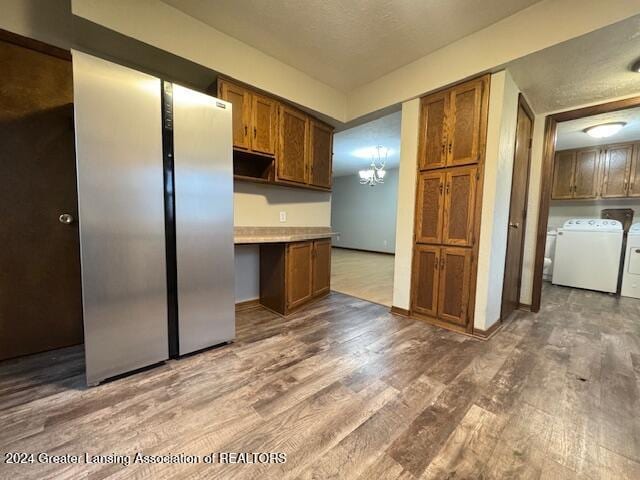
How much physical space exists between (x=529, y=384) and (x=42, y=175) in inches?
144

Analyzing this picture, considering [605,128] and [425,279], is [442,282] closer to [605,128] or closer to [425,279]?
[425,279]

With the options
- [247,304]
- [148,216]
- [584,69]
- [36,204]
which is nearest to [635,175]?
[584,69]

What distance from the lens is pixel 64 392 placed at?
4.89 ft

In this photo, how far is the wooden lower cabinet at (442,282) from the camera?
2.39 m

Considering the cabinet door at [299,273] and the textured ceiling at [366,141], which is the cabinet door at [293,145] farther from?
the textured ceiling at [366,141]

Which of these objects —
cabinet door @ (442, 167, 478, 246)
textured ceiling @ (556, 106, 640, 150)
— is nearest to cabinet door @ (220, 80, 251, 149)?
cabinet door @ (442, 167, 478, 246)

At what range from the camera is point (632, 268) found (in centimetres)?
361

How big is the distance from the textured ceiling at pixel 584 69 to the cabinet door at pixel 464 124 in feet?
0.98

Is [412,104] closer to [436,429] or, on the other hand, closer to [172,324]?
[436,429]

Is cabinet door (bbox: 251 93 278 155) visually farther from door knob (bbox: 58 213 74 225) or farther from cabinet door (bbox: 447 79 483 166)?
cabinet door (bbox: 447 79 483 166)

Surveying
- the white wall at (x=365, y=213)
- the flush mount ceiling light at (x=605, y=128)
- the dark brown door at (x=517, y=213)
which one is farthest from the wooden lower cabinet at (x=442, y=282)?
the white wall at (x=365, y=213)

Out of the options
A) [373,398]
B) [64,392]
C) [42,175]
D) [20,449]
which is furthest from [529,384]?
[42,175]

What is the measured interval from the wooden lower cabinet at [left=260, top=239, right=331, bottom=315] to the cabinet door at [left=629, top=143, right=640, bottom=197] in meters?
4.80

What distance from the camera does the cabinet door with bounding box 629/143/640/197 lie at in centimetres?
385
